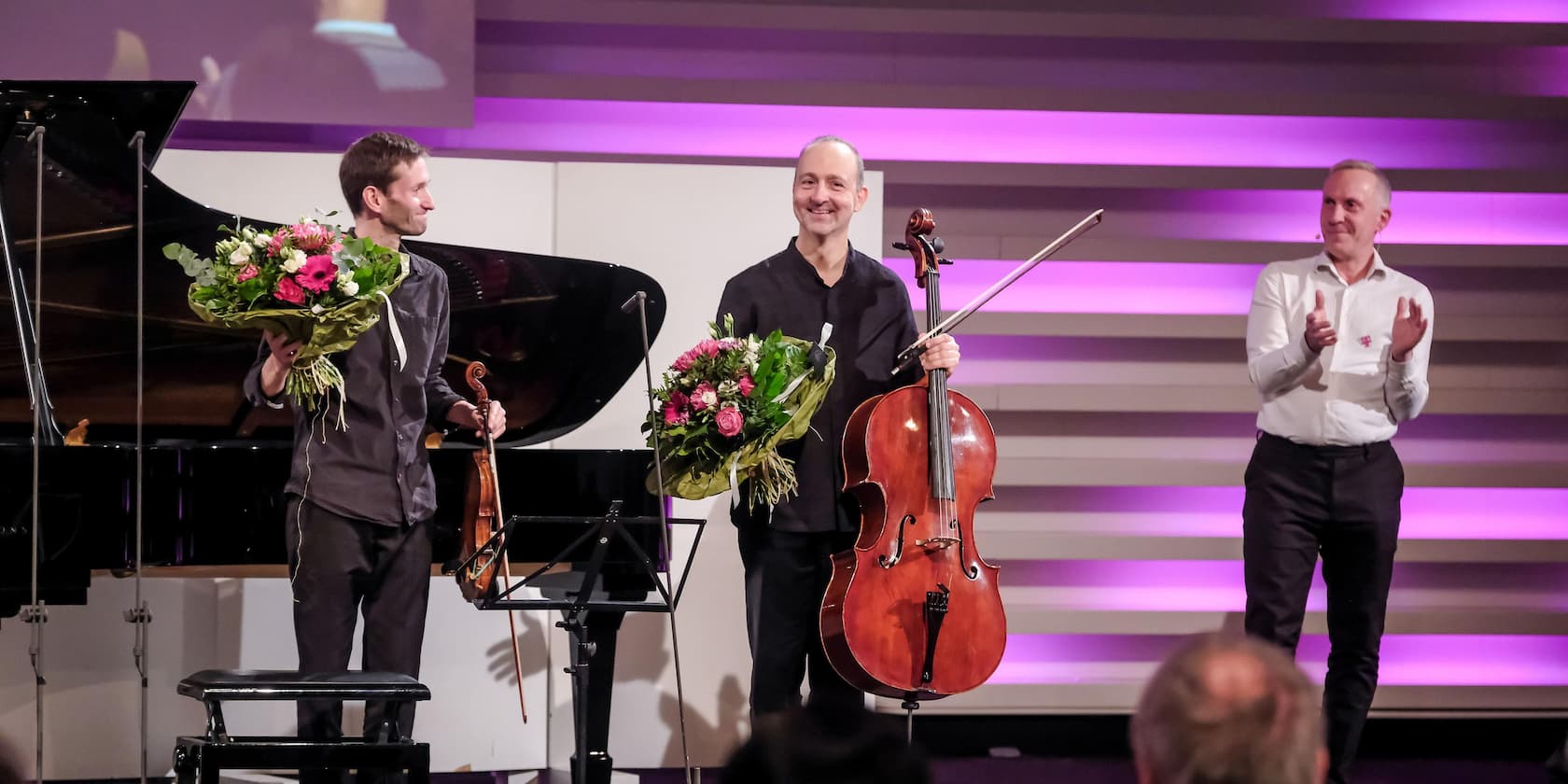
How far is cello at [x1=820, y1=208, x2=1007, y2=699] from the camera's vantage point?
3.23 m

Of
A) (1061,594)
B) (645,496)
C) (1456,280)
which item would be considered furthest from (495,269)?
(1456,280)

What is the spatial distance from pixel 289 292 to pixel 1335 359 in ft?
8.97

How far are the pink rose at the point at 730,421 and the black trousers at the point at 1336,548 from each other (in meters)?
1.66

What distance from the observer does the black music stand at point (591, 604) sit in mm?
3454

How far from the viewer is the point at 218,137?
511cm

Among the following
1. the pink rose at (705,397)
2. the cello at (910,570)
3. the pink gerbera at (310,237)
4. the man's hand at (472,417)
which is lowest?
the cello at (910,570)

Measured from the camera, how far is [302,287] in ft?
9.86

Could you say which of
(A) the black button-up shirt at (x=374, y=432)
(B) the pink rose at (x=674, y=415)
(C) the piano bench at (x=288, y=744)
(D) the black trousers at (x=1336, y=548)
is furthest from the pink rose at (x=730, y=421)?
(D) the black trousers at (x=1336, y=548)

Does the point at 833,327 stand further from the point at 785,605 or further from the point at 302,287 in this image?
the point at 302,287

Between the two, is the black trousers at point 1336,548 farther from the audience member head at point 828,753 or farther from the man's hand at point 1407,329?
the audience member head at point 828,753

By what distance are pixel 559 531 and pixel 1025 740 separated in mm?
1979

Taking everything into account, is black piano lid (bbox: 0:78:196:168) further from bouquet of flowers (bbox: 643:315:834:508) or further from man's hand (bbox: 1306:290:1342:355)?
man's hand (bbox: 1306:290:1342:355)

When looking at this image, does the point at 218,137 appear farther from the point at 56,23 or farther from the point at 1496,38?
the point at 1496,38

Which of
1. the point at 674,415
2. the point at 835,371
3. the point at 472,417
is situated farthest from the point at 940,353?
the point at 472,417
